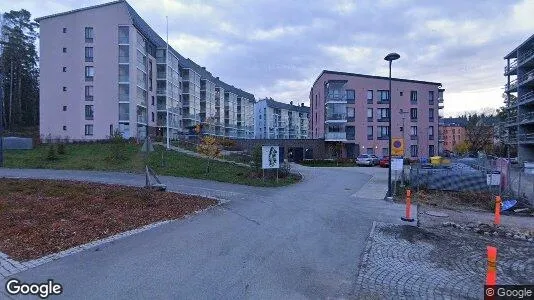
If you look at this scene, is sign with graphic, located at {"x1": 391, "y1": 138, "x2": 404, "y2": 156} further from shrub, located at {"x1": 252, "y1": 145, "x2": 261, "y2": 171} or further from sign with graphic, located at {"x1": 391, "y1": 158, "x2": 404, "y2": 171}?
shrub, located at {"x1": 252, "y1": 145, "x2": 261, "y2": 171}

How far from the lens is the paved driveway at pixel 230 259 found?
5.56 meters

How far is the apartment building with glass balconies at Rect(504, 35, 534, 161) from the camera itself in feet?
152

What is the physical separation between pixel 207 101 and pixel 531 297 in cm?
7863

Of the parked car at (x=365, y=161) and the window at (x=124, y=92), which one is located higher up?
the window at (x=124, y=92)

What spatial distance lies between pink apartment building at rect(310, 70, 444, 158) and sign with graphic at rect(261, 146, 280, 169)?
3521 centimetres

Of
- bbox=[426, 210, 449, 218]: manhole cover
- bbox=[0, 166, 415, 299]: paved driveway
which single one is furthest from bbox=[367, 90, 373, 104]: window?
bbox=[0, 166, 415, 299]: paved driveway

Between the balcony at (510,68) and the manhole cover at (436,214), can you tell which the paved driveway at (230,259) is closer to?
the manhole cover at (436,214)

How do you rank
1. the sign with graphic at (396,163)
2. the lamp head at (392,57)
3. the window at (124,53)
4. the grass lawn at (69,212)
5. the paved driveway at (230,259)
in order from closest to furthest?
1. the paved driveway at (230,259)
2. the grass lawn at (69,212)
3. the lamp head at (392,57)
4. the sign with graphic at (396,163)
5. the window at (124,53)

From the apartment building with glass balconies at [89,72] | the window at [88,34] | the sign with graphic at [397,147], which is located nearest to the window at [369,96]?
the apartment building with glass balconies at [89,72]

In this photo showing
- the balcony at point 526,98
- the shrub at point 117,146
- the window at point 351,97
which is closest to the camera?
the shrub at point 117,146

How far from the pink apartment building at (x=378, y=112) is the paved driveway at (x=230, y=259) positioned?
4453cm

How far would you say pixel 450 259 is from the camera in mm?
7543

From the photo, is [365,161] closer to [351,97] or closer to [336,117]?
[336,117]

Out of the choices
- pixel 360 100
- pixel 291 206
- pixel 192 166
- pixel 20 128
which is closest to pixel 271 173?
pixel 192 166
